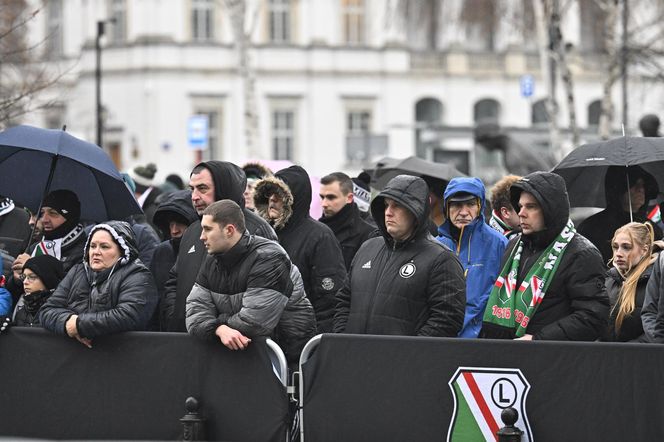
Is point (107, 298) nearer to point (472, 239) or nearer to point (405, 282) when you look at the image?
point (405, 282)

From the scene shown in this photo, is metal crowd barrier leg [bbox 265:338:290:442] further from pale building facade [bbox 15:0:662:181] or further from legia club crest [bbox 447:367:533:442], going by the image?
pale building facade [bbox 15:0:662:181]

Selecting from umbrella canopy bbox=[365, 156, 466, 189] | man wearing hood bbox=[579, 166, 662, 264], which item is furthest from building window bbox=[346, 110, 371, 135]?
man wearing hood bbox=[579, 166, 662, 264]

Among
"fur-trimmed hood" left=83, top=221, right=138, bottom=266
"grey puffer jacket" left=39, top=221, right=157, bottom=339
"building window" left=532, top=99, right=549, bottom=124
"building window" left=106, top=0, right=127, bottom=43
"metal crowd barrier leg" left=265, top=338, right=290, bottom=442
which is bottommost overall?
"metal crowd barrier leg" left=265, top=338, right=290, bottom=442

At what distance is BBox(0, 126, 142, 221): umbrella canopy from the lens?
10.6 m

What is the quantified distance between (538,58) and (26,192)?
5173cm

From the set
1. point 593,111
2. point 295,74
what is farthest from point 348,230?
point 593,111

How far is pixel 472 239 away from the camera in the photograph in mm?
9781

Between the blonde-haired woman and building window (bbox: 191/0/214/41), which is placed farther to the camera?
building window (bbox: 191/0/214/41)

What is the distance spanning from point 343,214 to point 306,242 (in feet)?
4.61

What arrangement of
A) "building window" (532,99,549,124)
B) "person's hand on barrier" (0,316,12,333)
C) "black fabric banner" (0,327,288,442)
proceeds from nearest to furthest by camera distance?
"black fabric banner" (0,327,288,442), "person's hand on barrier" (0,316,12,333), "building window" (532,99,549,124)

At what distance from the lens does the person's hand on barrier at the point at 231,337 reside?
8.62 m

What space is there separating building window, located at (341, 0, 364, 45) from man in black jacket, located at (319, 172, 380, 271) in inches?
1893

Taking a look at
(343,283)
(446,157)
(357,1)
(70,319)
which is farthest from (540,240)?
(357,1)

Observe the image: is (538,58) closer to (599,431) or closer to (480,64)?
(480,64)
